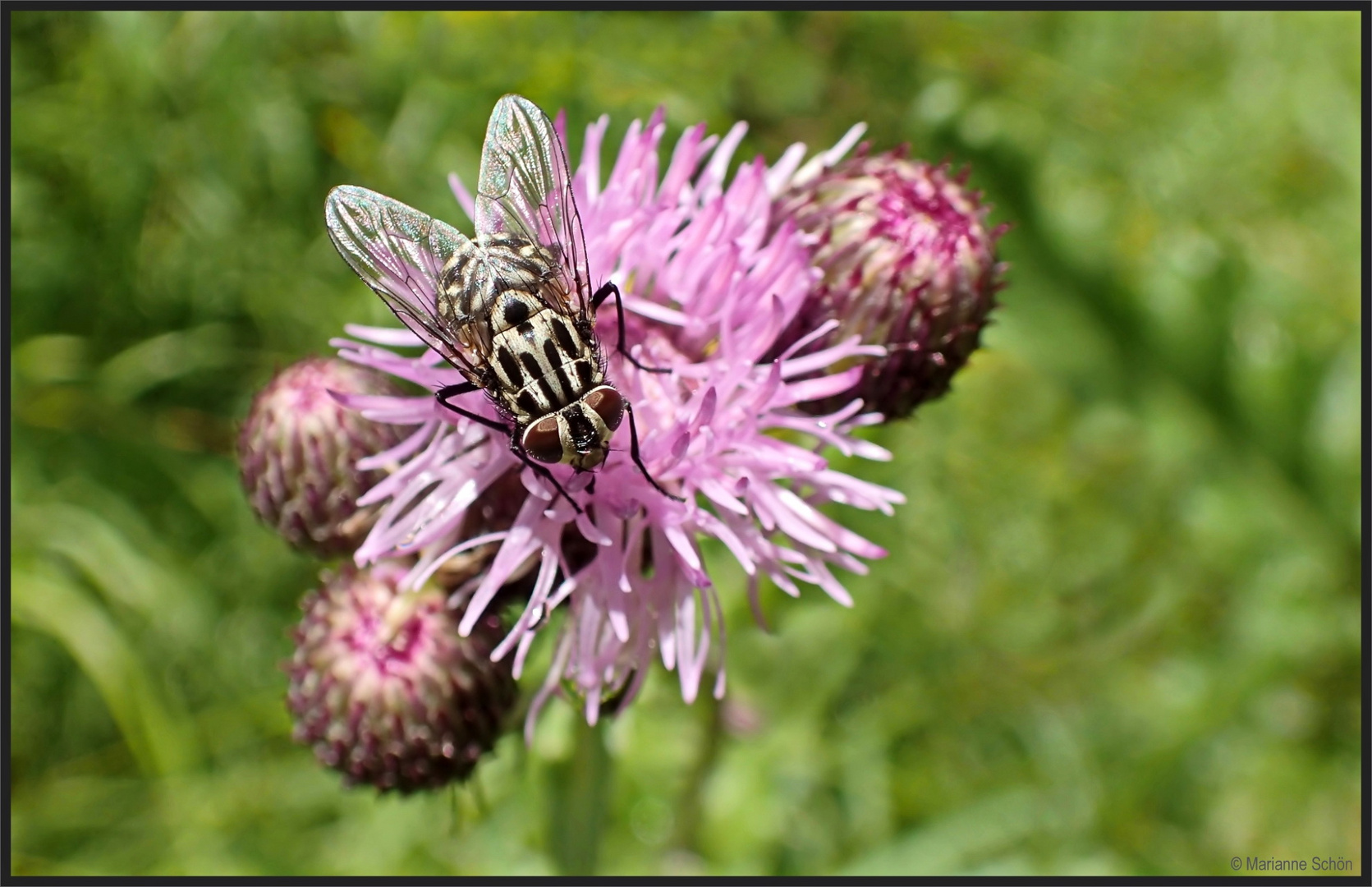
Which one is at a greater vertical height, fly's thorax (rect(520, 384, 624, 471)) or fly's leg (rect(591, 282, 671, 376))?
fly's leg (rect(591, 282, 671, 376))

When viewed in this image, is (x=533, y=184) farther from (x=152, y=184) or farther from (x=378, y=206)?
(x=152, y=184)

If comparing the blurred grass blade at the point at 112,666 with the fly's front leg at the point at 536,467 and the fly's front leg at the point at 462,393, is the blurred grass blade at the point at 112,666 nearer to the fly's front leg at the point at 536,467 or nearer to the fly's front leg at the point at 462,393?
the fly's front leg at the point at 462,393

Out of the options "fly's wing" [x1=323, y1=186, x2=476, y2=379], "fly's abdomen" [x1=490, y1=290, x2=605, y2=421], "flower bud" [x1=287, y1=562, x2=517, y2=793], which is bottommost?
"flower bud" [x1=287, y1=562, x2=517, y2=793]

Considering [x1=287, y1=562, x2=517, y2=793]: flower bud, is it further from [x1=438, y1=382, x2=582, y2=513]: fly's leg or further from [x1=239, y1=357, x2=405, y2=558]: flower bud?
[x1=438, y1=382, x2=582, y2=513]: fly's leg

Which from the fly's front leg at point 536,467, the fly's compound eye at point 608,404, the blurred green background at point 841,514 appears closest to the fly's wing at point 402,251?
the fly's front leg at point 536,467

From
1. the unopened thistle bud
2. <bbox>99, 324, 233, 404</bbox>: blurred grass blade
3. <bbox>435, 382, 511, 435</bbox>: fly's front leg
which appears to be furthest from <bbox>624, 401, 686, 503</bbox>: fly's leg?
<bbox>99, 324, 233, 404</bbox>: blurred grass blade

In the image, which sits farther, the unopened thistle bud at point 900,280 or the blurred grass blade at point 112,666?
the blurred grass blade at point 112,666

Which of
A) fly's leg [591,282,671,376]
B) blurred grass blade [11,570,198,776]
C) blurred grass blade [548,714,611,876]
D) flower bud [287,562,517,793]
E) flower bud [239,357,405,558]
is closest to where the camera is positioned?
fly's leg [591,282,671,376]

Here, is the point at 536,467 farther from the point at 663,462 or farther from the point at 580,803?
the point at 580,803
